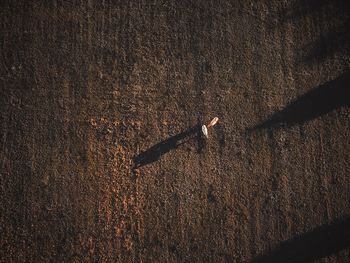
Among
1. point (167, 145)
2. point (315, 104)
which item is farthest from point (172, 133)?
point (315, 104)

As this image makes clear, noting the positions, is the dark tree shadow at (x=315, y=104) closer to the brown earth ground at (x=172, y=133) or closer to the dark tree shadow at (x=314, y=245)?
the brown earth ground at (x=172, y=133)

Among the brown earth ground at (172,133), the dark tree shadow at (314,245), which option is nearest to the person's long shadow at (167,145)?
the brown earth ground at (172,133)

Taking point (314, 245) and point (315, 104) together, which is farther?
point (315, 104)

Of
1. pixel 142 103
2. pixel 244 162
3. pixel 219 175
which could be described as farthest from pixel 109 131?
pixel 244 162

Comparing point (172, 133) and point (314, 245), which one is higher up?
point (172, 133)

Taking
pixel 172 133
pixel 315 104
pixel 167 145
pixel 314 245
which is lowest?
pixel 314 245

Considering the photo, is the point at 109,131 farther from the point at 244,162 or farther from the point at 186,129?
the point at 244,162

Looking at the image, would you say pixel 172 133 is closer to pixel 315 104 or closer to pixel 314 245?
pixel 315 104
